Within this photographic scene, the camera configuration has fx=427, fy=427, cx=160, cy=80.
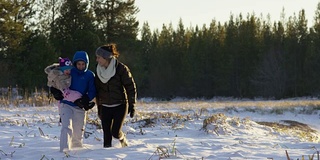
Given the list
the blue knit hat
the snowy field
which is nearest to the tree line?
the snowy field

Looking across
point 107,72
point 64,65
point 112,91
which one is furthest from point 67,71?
point 112,91

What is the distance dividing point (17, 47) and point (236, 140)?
27.0m

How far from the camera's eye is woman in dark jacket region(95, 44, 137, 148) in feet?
21.8

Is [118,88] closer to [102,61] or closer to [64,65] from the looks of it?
[102,61]

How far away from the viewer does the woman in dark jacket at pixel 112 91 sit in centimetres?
664

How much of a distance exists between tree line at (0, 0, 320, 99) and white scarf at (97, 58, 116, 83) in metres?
25.7

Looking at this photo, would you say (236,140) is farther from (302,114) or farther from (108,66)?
(302,114)

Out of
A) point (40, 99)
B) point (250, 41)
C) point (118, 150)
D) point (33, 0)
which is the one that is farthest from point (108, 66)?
point (250, 41)

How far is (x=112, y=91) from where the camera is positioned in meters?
6.68

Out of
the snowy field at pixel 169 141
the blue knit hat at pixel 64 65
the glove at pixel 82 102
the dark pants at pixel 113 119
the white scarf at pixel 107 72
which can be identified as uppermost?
the blue knit hat at pixel 64 65

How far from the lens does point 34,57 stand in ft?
106

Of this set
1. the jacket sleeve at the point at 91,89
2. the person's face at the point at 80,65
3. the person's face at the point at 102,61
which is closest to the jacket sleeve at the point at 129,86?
the person's face at the point at 102,61

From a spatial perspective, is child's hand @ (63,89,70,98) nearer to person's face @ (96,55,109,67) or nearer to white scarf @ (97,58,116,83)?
white scarf @ (97,58,116,83)

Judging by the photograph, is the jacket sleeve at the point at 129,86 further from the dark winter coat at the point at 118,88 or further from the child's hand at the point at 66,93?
the child's hand at the point at 66,93
